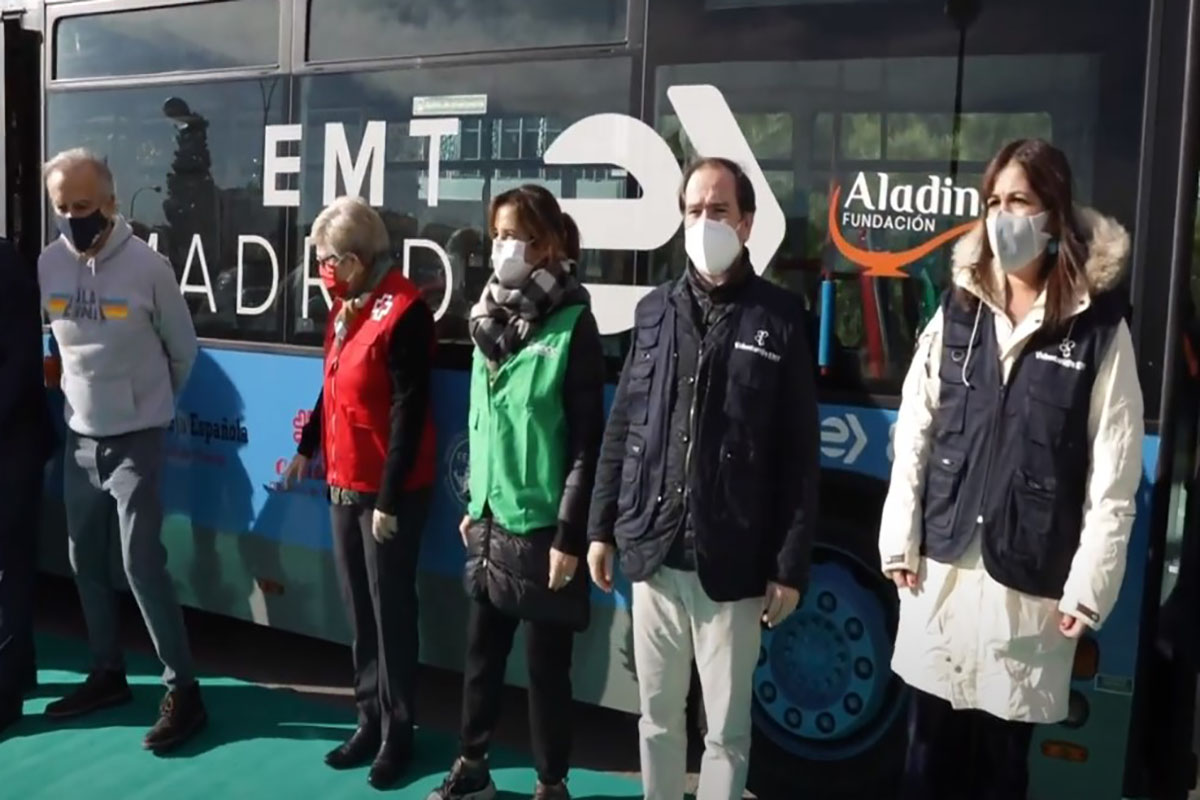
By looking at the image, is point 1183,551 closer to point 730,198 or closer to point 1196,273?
point 1196,273

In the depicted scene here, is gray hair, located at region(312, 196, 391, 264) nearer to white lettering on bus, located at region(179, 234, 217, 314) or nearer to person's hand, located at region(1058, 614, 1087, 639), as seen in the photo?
white lettering on bus, located at region(179, 234, 217, 314)

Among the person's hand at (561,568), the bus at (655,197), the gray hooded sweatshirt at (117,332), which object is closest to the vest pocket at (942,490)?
the bus at (655,197)

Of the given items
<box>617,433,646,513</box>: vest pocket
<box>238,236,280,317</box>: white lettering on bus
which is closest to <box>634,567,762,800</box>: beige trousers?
<box>617,433,646,513</box>: vest pocket

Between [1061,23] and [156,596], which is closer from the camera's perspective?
[1061,23]

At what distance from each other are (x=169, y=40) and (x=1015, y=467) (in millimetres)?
4016

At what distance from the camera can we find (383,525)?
388 cm

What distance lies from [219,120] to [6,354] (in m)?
1.27

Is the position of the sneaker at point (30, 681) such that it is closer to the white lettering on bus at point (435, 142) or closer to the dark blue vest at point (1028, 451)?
the white lettering on bus at point (435, 142)

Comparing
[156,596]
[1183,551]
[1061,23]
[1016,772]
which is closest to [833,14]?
[1061,23]

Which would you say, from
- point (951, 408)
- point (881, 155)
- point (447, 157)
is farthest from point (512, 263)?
point (951, 408)

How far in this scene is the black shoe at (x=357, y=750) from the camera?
427 centimetres

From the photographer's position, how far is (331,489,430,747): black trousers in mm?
4012

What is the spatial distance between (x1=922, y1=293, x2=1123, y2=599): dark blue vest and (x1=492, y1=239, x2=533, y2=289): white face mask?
4.24 ft

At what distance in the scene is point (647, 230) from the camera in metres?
4.02
